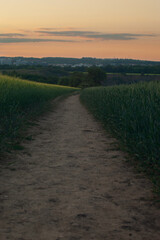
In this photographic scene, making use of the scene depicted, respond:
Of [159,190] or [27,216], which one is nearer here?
[27,216]

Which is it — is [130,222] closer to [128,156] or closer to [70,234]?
[70,234]

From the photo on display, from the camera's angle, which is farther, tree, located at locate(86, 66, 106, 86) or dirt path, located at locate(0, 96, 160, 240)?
tree, located at locate(86, 66, 106, 86)

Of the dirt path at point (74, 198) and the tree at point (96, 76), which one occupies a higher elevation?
the tree at point (96, 76)

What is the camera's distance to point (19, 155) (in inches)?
238

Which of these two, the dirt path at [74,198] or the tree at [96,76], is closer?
the dirt path at [74,198]

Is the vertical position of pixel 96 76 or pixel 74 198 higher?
pixel 96 76

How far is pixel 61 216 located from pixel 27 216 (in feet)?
1.15

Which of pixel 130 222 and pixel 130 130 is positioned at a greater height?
pixel 130 130

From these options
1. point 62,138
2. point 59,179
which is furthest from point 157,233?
point 62,138

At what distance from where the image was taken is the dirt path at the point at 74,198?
2.87m

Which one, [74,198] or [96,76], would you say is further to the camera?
[96,76]

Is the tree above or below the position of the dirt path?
above

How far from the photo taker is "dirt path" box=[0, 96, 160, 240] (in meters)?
2.87

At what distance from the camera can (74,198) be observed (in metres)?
3.69
